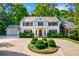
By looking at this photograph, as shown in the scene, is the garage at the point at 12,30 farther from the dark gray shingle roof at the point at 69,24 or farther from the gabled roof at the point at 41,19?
the dark gray shingle roof at the point at 69,24

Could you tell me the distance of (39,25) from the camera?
9.24m

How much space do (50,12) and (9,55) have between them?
5.29 feet

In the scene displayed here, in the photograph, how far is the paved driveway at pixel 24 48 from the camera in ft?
29.5

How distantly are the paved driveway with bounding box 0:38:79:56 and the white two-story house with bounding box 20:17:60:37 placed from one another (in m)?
0.32

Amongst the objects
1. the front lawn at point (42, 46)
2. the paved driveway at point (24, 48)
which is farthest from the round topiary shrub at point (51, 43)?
the paved driveway at point (24, 48)

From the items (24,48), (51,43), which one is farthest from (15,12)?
(51,43)

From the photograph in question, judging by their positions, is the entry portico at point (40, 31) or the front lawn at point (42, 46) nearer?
the front lawn at point (42, 46)

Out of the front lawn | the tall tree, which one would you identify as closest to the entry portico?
the front lawn

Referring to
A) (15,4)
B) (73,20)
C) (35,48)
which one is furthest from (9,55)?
(73,20)

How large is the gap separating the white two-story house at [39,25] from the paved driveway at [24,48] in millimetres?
315

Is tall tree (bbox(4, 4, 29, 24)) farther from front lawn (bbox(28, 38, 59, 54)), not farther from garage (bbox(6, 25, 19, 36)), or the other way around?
front lawn (bbox(28, 38, 59, 54))

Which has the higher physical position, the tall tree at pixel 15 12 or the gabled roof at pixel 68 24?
the tall tree at pixel 15 12

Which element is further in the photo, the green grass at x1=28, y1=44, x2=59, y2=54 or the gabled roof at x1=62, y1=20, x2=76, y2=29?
the gabled roof at x1=62, y1=20, x2=76, y2=29

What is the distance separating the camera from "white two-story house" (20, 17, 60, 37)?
921 centimetres
